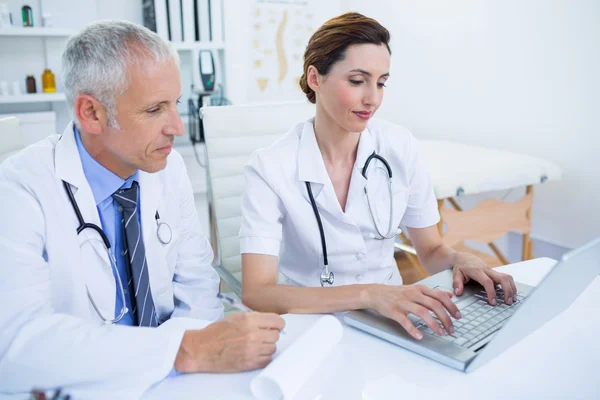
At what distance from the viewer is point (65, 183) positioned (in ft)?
3.44

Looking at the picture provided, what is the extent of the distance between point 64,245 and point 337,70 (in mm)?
749

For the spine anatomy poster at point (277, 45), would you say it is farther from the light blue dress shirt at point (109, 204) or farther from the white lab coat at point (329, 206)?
the light blue dress shirt at point (109, 204)

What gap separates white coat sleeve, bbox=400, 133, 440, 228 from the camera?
146cm

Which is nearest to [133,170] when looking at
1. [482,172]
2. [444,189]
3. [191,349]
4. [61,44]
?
[191,349]

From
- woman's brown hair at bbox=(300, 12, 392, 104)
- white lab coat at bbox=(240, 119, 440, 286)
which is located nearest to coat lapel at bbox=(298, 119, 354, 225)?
white lab coat at bbox=(240, 119, 440, 286)

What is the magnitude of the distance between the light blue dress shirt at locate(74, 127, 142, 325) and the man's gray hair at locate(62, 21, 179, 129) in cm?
14

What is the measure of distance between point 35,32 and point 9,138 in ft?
6.32

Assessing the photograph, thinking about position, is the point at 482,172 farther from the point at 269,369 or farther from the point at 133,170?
the point at 269,369

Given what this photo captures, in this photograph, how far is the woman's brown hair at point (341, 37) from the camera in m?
1.34

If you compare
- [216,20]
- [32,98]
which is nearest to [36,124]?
[32,98]

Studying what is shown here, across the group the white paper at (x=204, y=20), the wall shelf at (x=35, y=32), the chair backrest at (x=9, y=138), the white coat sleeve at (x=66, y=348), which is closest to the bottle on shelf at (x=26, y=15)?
the wall shelf at (x=35, y=32)

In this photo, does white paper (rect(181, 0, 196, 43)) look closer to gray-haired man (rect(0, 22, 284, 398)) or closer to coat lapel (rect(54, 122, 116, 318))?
gray-haired man (rect(0, 22, 284, 398))

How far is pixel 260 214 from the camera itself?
1.27 m

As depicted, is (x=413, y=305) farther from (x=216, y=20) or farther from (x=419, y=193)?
(x=216, y=20)
